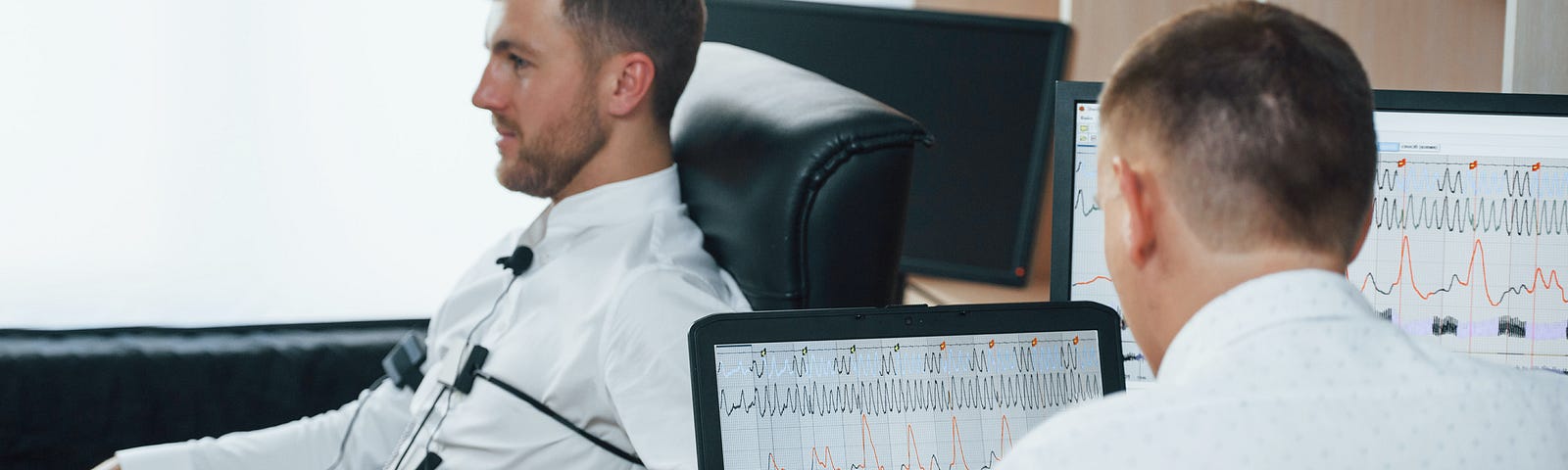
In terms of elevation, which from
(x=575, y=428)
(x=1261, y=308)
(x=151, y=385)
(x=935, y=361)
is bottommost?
(x=151, y=385)

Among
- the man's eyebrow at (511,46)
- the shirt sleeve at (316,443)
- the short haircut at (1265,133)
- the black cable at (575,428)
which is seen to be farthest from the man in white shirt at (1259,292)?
the shirt sleeve at (316,443)

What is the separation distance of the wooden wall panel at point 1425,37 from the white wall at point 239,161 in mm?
1238

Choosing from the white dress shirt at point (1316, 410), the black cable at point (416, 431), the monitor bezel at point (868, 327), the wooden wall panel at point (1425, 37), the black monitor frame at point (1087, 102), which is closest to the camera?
the white dress shirt at point (1316, 410)

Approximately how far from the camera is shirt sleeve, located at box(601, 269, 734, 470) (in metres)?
1.01

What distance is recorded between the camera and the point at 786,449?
0.85 metres

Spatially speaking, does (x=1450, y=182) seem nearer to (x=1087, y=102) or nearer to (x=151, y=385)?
(x=1087, y=102)

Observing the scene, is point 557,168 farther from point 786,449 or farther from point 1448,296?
point 1448,296

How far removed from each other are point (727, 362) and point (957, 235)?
1.13m

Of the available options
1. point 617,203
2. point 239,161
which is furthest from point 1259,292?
point 239,161

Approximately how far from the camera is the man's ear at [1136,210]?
630 mm

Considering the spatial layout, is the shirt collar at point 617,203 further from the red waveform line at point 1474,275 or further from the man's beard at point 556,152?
the red waveform line at point 1474,275

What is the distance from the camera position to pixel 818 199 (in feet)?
3.35

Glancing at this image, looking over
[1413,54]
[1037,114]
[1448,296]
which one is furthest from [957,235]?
[1448,296]

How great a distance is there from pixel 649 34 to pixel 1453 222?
735mm
